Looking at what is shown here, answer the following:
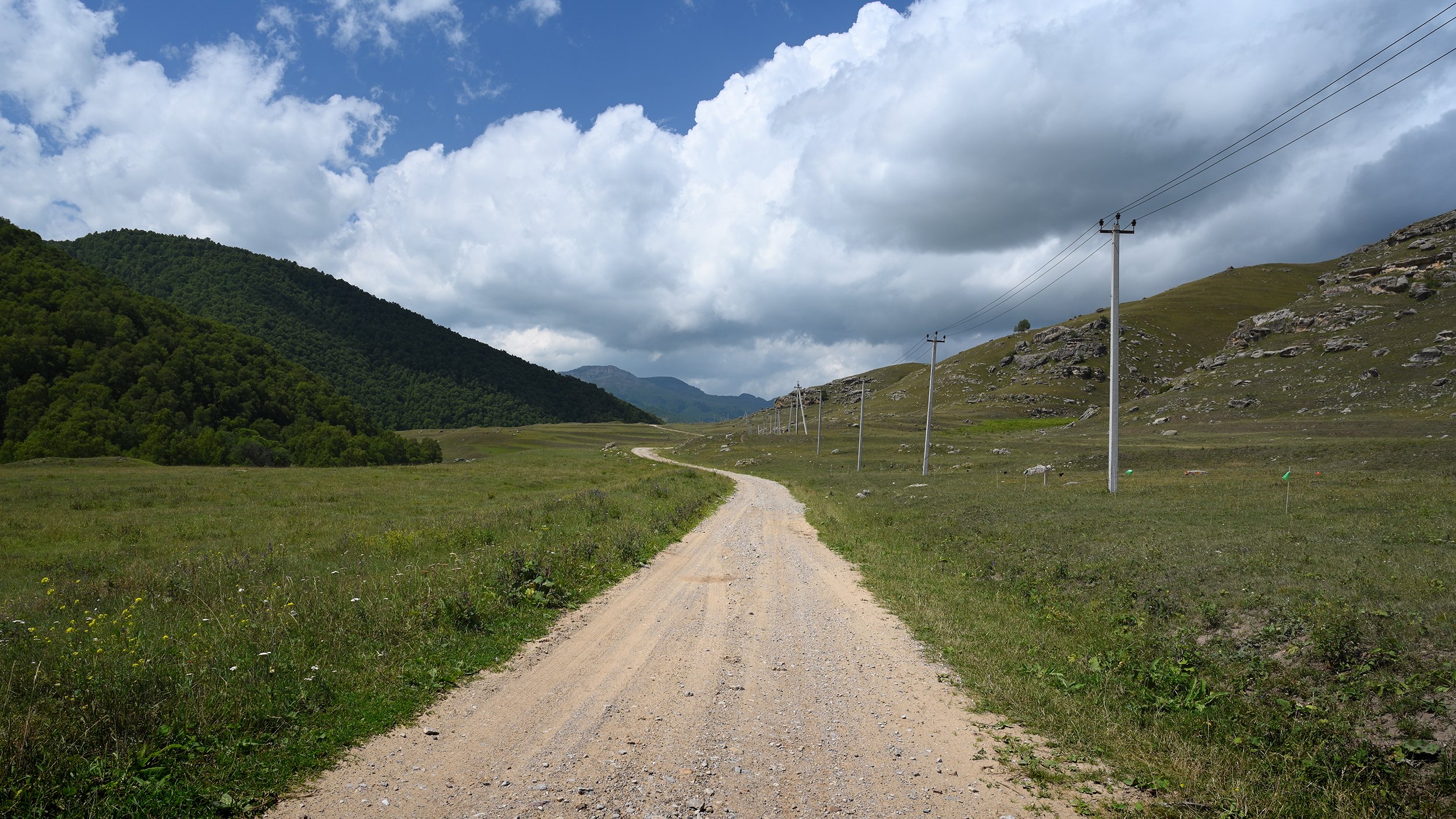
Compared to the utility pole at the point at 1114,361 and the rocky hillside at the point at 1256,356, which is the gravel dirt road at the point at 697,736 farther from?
the rocky hillside at the point at 1256,356

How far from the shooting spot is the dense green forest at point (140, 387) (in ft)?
235

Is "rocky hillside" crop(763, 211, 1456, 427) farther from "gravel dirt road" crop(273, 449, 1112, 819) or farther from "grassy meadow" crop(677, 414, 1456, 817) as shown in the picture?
"gravel dirt road" crop(273, 449, 1112, 819)

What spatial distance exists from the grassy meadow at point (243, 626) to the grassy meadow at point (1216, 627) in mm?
7295

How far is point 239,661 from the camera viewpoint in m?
8.00

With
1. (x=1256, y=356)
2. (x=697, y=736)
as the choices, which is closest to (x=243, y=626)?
(x=697, y=736)

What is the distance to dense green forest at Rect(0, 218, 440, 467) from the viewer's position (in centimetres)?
7150

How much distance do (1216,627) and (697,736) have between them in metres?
8.83

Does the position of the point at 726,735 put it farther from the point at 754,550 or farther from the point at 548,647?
the point at 754,550

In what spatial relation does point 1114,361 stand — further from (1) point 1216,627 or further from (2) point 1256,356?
(2) point 1256,356

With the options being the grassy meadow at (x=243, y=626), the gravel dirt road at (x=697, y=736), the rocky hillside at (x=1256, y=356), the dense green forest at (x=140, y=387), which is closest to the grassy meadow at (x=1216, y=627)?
the gravel dirt road at (x=697, y=736)

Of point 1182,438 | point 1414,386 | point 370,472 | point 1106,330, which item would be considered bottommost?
point 370,472

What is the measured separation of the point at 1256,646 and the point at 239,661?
14.0m

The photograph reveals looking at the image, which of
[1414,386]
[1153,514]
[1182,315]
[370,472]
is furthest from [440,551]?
[1182,315]

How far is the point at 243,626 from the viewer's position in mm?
9609
